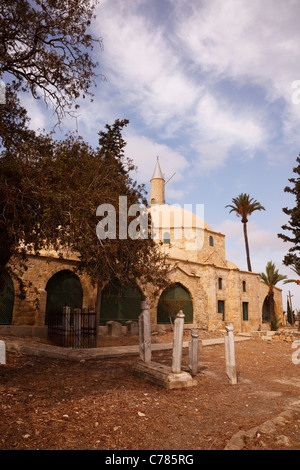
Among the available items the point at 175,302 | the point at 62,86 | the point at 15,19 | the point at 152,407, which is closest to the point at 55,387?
the point at 152,407

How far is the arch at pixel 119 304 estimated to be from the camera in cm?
1962

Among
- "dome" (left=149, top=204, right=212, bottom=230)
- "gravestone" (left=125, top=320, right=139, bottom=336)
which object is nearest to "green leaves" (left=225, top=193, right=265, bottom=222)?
"dome" (left=149, top=204, right=212, bottom=230)

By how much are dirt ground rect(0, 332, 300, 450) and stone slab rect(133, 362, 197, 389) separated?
0.15 m

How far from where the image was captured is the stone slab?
→ 21.5ft

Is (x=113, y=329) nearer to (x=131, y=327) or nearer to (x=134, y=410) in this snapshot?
(x=131, y=327)

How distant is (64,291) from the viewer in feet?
58.8

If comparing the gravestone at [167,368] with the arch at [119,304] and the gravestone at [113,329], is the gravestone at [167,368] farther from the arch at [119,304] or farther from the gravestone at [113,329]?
the arch at [119,304]

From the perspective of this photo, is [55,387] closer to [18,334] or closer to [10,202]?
[10,202]

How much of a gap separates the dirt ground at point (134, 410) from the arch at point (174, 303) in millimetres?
13817

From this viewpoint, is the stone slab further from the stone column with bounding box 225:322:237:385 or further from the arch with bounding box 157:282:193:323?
the arch with bounding box 157:282:193:323

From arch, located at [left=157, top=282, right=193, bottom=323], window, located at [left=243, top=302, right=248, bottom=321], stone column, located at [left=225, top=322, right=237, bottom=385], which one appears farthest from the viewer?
window, located at [left=243, top=302, right=248, bottom=321]

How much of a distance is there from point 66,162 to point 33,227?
2.05 meters

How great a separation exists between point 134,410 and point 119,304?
15.6 metres

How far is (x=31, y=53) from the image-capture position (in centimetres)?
757
